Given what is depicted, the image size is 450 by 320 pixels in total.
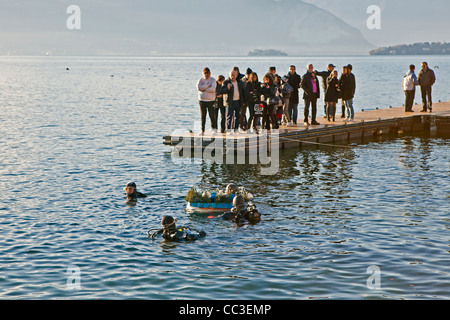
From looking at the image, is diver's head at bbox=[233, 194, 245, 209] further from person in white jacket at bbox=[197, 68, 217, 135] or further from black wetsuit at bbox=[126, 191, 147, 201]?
person in white jacket at bbox=[197, 68, 217, 135]

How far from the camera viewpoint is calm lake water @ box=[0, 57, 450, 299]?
41.8 feet

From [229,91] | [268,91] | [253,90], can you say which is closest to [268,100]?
[268,91]

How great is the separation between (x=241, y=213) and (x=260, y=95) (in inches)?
352

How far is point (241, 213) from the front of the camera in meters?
16.7

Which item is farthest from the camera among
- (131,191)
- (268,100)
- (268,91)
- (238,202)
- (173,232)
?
(268,100)

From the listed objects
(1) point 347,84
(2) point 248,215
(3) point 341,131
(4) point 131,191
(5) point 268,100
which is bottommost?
(2) point 248,215

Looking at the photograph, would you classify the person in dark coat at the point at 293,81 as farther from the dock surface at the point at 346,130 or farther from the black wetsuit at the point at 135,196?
the black wetsuit at the point at 135,196

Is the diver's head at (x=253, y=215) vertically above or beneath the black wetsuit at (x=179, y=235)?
above

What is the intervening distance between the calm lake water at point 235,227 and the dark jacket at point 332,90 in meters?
2.54

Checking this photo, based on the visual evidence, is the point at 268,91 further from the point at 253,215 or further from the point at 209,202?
the point at 253,215

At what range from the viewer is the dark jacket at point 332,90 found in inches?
1101

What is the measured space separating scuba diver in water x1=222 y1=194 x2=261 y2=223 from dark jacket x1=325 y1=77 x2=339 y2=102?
41.6 ft

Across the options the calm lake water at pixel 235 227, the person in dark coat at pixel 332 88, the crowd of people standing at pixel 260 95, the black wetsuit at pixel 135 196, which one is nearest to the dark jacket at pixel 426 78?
the calm lake water at pixel 235 227

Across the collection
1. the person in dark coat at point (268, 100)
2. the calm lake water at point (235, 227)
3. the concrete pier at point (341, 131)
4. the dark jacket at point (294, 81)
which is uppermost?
the dark jacket at point (294, 81)
